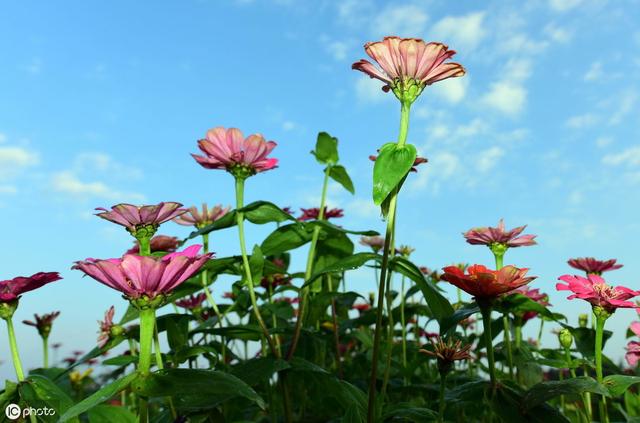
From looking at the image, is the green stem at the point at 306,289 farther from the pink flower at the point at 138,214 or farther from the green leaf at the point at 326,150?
the pink flower at the point at 138,214

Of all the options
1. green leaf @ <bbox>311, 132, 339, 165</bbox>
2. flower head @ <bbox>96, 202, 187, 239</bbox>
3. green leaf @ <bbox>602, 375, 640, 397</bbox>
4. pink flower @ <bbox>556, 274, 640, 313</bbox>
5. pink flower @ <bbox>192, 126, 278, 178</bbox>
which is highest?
green leaf @ <bbox>311, 132, 339, 165</bbox>

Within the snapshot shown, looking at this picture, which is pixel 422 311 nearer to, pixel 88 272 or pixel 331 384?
pixel 331 384

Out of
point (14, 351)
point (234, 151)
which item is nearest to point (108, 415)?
point (14, 351)

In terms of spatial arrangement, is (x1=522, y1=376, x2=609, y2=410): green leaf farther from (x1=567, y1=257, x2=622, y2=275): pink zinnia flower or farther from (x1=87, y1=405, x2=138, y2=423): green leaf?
(x1=567, y1=257, x2=622, y2=275): pink zinnia flower

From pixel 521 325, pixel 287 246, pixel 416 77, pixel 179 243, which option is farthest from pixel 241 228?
pixel 521 325

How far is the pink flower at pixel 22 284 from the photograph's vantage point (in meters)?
1.59

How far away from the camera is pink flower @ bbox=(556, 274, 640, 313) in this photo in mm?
1656

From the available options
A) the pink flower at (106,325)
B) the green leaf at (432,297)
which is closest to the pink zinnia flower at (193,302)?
the pink flower at (106,325)

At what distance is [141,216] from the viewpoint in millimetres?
1608

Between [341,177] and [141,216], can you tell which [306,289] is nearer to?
[341,177]

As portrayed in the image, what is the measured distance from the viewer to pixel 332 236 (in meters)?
2.77

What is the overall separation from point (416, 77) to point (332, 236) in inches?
51.9

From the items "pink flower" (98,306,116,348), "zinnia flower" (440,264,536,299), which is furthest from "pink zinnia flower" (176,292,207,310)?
"zinnia flower" (440,264,536,299)

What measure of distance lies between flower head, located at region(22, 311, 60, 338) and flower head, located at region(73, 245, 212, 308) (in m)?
2.19
